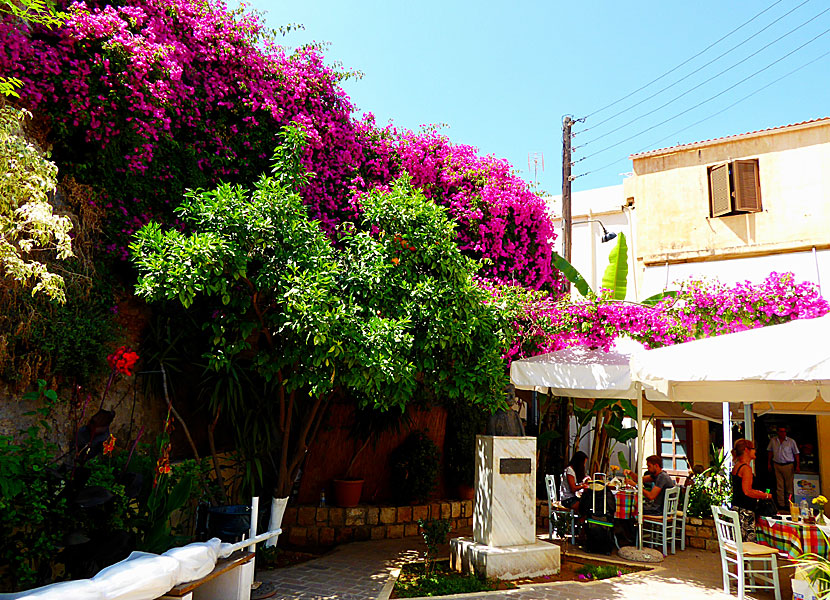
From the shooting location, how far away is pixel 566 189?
14.5 meters

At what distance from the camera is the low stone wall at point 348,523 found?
9.66 m

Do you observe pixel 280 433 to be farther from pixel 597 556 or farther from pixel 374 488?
pixel 597 556

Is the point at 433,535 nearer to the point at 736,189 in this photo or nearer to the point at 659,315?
the point at 659,315

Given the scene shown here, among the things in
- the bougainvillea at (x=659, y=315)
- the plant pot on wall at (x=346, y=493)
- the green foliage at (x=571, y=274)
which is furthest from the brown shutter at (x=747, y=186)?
the plant pot on wall at (x=346, y=493)

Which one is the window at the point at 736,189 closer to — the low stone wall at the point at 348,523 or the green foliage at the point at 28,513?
the low stone wall at the point at 348,523

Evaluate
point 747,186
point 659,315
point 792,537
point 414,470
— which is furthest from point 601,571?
point 747,186

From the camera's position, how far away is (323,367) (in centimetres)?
672

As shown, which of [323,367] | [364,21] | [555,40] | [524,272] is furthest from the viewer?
[555,40]

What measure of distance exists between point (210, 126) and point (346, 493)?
599 cm

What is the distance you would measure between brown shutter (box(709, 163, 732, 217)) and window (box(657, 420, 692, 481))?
18.3ft

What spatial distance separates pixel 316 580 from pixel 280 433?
2.31 meters

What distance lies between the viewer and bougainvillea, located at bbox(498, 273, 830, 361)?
9117 millimetres

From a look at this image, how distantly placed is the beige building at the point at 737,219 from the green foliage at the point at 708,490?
17.3ft

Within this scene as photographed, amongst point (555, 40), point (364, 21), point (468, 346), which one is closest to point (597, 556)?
point (468, 346)
